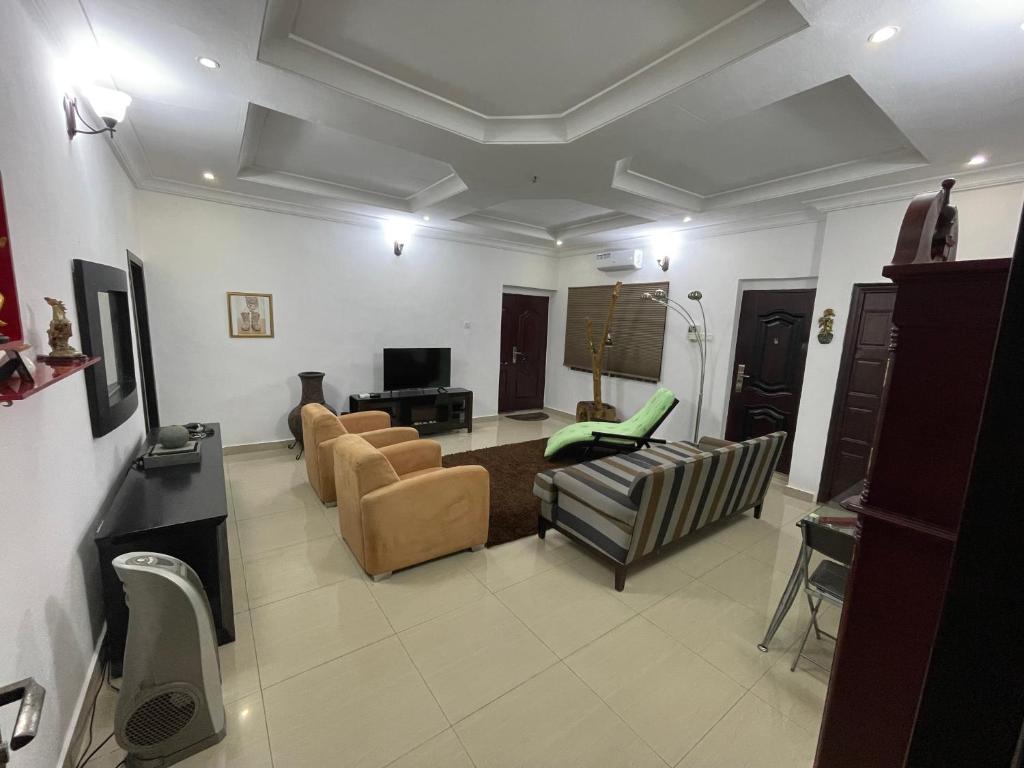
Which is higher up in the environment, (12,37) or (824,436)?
(12,37)

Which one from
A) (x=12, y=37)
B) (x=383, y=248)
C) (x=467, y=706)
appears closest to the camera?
(x=12, y=37)

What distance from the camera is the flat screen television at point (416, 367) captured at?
507 centimetres

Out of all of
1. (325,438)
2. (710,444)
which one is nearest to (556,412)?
(710,444)

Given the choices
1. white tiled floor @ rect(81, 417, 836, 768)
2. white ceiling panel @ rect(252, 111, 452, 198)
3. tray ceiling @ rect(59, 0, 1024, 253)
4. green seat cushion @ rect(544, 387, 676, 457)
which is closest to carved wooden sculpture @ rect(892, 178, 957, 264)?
tray ceiling @ rect(59, 0, 1024, 253)

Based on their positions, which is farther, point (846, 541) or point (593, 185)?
point (593, 185)

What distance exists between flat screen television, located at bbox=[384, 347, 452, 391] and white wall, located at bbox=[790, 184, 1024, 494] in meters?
3.95

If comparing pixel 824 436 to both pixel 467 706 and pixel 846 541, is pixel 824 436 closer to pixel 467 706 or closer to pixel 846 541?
pixel 846 541

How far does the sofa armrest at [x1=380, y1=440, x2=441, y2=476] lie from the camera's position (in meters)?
3.06

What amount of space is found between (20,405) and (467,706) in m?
1.87

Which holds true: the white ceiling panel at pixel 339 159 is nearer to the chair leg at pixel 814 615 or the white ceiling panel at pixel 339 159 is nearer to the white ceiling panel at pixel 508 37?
the white ceiling panel at pixel 508 37

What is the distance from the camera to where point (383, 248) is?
500 centimetres

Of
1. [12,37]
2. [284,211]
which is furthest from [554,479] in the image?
[284,211]

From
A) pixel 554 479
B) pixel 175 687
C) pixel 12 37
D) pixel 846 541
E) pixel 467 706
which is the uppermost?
pixel 12 37

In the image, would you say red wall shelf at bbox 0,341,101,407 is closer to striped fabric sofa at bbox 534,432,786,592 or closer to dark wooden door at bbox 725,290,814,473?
striped fabric sofa at bbox 534,432,786,592
